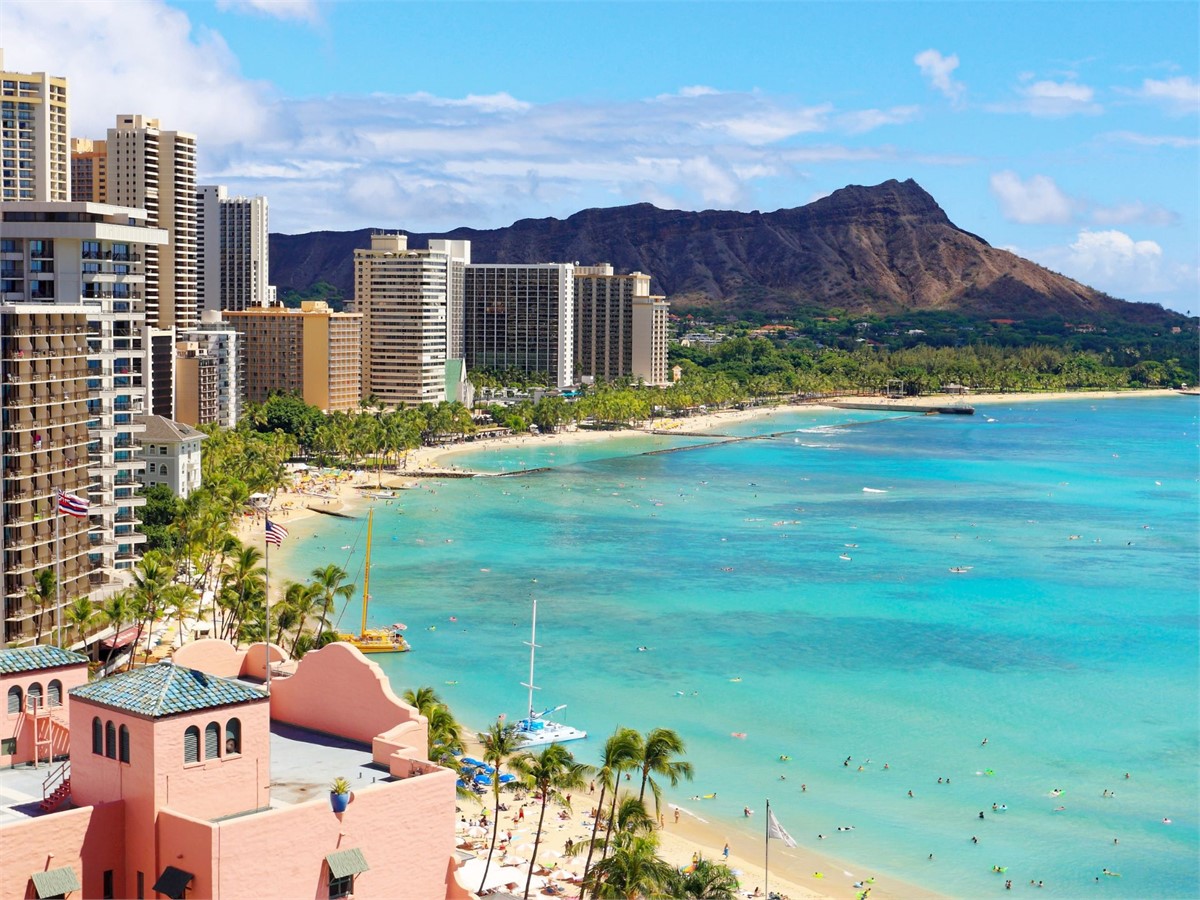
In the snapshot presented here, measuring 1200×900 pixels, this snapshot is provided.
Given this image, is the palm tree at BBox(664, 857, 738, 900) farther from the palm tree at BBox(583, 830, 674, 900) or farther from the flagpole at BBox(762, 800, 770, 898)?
the flagpole at BBox(762, 800, 770, 898)

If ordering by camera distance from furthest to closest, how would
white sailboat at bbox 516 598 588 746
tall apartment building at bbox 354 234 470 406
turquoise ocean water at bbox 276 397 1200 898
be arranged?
tall apartment building at bbox 354 234 470 406
white sailboat at bbox 516 598 588 746
turquoise ocean water at bbox 276 397 1200 898

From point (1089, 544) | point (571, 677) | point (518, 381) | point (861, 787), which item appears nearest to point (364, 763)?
point (861, 787)

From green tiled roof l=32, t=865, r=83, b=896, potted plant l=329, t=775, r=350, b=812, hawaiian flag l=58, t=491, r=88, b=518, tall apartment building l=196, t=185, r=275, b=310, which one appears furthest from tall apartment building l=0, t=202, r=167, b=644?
tall apartment building l=196, t=185, r=275, b=310

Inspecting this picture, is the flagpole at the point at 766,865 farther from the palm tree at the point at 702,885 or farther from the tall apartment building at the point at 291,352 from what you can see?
the tall apartment building at the point at 291,352

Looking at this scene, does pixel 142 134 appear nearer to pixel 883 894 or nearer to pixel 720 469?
pixel 720 469

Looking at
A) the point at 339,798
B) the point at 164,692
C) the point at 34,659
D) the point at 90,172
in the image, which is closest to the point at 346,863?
the point at 339,798

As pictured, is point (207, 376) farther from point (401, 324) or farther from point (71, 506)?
point (71, 506)
